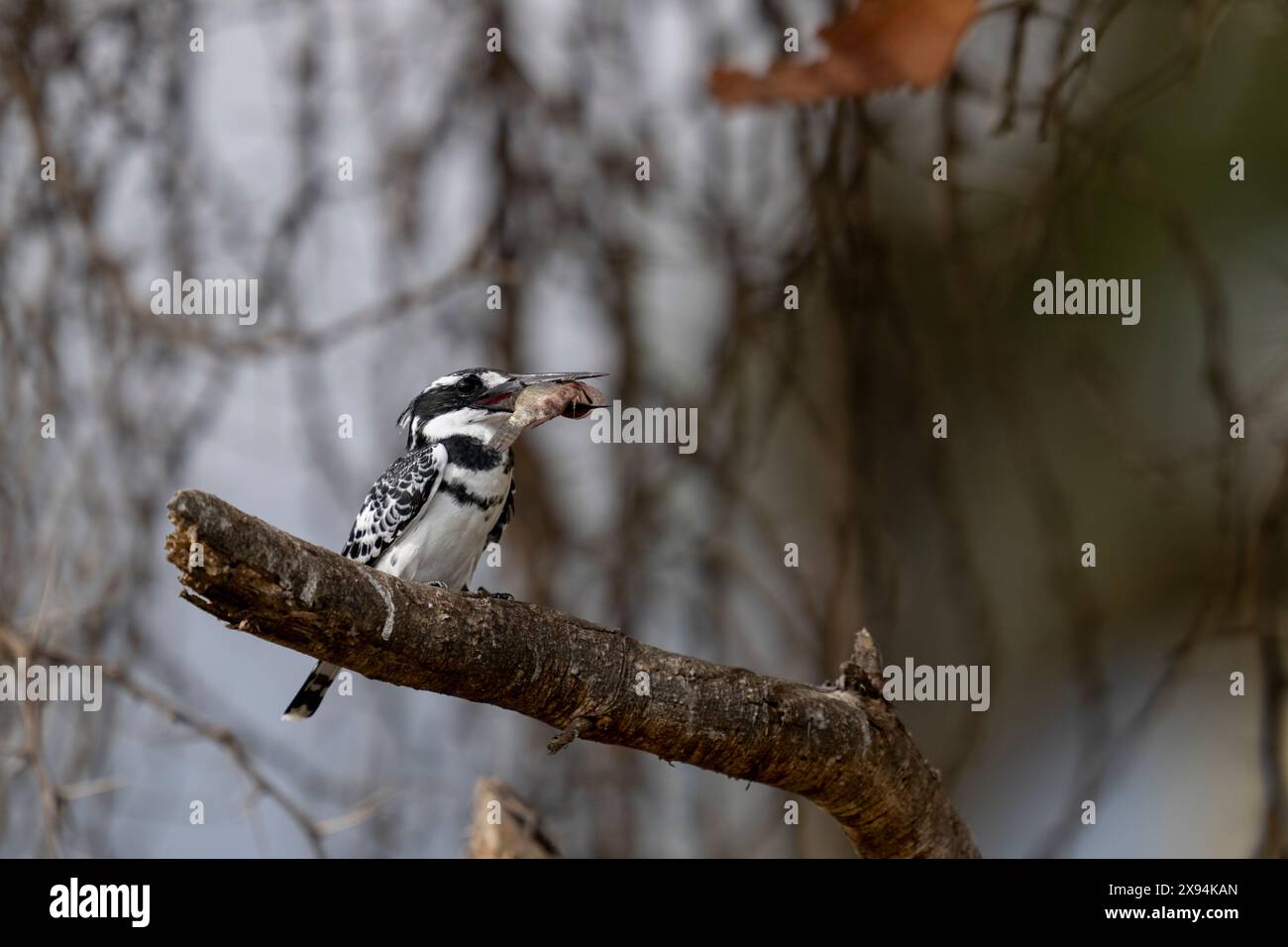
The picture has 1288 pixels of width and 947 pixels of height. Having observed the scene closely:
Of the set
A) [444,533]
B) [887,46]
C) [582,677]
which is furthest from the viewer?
[444,533]

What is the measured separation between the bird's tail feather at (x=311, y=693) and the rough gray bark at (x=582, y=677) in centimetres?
71

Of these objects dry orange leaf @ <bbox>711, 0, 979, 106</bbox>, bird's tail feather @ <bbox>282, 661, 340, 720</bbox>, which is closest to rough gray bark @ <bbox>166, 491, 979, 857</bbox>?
bird's tail feather @ <bbox>282, 661, 340, 720</bbox>

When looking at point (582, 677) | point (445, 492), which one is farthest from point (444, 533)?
point (582, 677)

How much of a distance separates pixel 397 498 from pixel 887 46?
1033 millimetres

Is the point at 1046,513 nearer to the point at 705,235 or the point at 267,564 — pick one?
the point at 705,235

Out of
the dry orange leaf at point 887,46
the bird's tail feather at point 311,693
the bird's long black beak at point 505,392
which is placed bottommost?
the bird's tail feather at point 311,693

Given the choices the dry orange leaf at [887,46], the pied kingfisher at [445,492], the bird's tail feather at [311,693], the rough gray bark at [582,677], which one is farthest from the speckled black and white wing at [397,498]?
the dry orange leaf at [887,46]

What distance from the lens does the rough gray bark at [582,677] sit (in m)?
1.19

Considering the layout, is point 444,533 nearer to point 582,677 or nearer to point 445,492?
point 445,492

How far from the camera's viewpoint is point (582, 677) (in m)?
1.50

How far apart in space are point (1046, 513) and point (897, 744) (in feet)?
6.14

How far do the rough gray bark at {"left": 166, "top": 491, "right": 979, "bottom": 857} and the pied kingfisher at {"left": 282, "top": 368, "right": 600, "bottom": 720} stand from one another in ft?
1.82

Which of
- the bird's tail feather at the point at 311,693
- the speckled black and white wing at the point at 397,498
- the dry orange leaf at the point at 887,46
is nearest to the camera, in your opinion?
the dry orange leaf at the point at 887,46

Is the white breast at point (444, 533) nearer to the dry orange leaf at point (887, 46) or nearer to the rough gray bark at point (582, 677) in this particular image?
the rough gray bark at point (582, 677)
